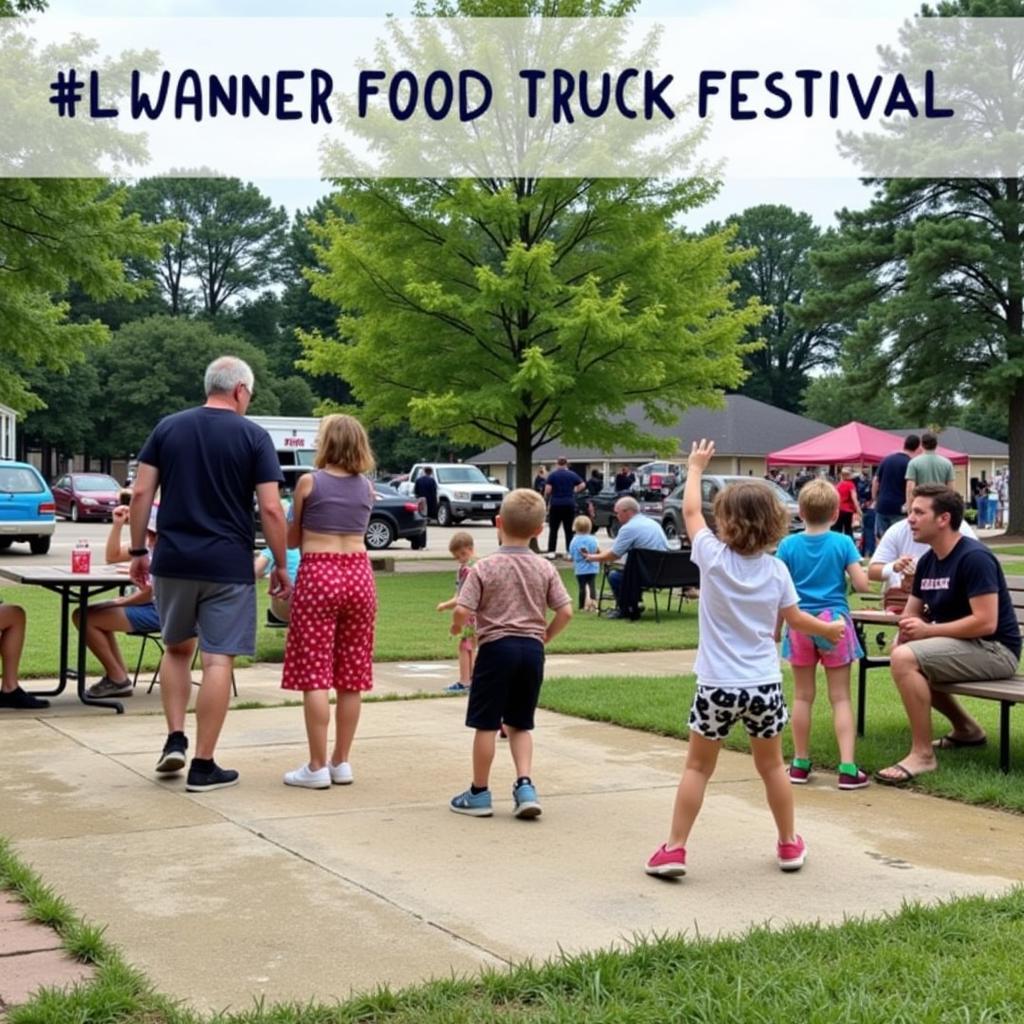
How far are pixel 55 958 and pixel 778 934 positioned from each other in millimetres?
2220

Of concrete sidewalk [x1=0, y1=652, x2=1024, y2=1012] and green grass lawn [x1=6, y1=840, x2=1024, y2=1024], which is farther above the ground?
green grass lawn [x1=6, y1=840, x2=1024, y2=1024]

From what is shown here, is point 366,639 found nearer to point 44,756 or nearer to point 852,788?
point 44,756

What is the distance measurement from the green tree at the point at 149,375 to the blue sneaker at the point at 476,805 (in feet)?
214

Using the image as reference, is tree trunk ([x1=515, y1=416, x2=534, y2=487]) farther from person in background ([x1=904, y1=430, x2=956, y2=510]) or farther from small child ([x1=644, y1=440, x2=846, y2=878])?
small child ([x1=644, y1=440, x2=846, y2=878])

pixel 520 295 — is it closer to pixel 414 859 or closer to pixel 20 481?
pixel 20 481

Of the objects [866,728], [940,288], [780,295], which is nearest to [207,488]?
[866,728]

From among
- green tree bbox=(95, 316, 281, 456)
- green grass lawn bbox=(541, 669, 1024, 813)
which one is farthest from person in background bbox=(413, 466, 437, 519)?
green tree bbox=(95, 316, 281, 456)

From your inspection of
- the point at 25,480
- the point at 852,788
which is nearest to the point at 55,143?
the point at 25,480

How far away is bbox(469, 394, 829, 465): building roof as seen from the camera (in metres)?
66.9

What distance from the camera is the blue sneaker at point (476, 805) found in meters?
6.14

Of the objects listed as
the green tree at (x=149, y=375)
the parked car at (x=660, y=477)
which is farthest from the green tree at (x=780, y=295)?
the parked car at (x=660, y=477)

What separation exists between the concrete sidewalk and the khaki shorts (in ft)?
2.38

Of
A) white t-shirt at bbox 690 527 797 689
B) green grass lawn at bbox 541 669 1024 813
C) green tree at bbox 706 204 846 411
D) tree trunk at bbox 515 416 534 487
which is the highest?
green tree at bbox 706 204 846 411

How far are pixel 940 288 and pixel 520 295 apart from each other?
66.1 feet
